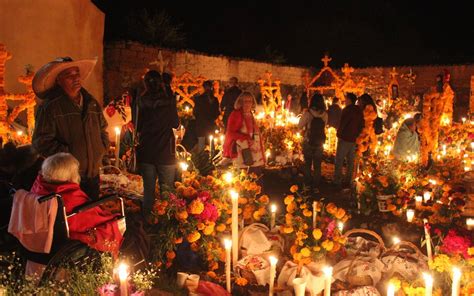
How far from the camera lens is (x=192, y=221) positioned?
4129 millimetres

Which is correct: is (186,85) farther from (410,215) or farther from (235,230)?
(235,230)

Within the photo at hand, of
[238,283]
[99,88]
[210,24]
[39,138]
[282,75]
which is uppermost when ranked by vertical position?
[210,24]

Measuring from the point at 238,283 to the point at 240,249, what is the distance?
0.49 metres

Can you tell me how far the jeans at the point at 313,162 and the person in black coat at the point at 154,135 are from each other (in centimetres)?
328

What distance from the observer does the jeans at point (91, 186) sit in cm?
411

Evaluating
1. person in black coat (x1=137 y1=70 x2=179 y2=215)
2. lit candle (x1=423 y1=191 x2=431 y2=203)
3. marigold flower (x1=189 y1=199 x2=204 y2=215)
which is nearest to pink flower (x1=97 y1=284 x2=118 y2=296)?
marigold flower (x1=189 y1=199 x2=204 y2=215)

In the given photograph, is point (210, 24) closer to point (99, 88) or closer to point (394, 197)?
point (99, 88)

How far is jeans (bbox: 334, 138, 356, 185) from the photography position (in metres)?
7.84

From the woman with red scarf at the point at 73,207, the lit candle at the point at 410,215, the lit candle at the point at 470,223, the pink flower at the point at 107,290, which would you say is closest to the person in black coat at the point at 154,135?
the woman with red scarf at the point at 73,207

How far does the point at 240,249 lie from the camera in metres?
4.49

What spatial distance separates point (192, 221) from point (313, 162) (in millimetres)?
4206

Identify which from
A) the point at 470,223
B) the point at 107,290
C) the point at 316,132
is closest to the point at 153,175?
the point at 107,290

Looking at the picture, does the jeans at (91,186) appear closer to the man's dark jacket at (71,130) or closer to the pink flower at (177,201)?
the man's dark jacket at (71,130)

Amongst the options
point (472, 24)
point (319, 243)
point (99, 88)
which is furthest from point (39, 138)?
point (472, 24)
